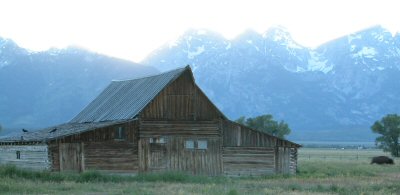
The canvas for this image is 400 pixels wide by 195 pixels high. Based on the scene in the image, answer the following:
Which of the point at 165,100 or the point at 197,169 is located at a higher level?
the point at 165,100

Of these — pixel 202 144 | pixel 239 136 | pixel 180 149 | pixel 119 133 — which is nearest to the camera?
pixel 119 133


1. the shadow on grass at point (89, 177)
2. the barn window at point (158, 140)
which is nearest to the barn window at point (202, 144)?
the barn window at point (158, 140)

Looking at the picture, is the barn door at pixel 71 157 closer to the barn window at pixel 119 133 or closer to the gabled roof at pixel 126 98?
the barn window at pixel 119 133

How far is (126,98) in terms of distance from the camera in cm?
4650

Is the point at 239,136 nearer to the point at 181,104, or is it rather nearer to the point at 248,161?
the point at 248,161

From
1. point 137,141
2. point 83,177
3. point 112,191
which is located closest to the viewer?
point 112,191

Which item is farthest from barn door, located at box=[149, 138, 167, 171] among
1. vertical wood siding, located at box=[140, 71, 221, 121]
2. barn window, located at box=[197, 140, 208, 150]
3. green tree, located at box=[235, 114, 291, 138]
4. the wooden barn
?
green tree, located at box=[235, 114, 291, 138]

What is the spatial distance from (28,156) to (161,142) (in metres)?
7.53

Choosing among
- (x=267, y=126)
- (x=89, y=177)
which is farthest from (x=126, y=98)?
(x=267, y=126)

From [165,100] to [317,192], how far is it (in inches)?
617

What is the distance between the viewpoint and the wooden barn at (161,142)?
132 feet

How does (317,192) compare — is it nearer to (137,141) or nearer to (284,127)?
(137,141)

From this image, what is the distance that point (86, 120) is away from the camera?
48.7 meters

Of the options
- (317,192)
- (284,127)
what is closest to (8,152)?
(317,192)
